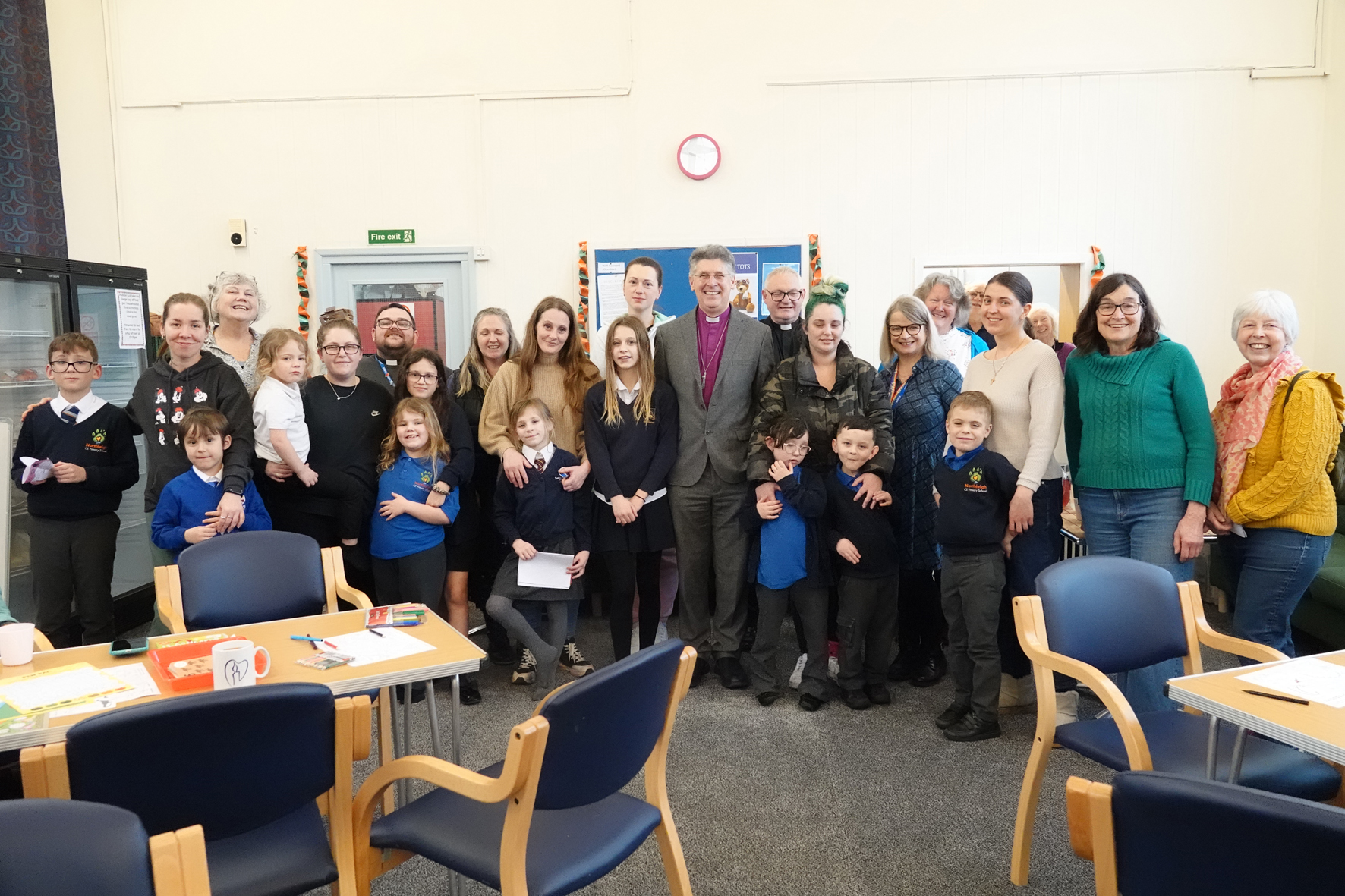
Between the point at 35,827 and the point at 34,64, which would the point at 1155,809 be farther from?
the point at 34,64

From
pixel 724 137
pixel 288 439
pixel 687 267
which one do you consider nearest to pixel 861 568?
pixel 288 439

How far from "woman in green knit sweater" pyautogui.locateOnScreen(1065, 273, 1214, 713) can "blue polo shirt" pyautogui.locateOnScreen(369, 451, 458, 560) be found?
2257 millimetres

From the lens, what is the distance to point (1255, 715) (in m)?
1.57

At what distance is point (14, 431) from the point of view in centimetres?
412

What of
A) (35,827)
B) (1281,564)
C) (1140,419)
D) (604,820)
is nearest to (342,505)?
(604,820)

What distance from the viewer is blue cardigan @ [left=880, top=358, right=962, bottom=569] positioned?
3.25m

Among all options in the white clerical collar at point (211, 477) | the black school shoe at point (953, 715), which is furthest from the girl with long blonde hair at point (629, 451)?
the white clerical collar at point (211, 477)

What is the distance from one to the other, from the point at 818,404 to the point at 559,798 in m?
2.04

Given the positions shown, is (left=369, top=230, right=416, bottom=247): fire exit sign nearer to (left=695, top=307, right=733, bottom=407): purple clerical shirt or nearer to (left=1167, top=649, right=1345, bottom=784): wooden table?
(left=695, top=307, right=733, bottom=407): purple clerical shirt

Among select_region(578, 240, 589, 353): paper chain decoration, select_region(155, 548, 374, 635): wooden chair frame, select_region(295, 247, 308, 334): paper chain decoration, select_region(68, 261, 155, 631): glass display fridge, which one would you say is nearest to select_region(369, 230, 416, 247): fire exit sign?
select_region(295, 247, 308, 334): paper chain decoration

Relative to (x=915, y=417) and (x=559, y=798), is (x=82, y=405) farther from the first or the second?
(x=915, y=417)

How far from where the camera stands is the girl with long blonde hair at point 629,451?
3.26 metres

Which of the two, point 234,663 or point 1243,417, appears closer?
point 234,663

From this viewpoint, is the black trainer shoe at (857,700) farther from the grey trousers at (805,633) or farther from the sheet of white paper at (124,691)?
the sheet of white paper at (124,691)
